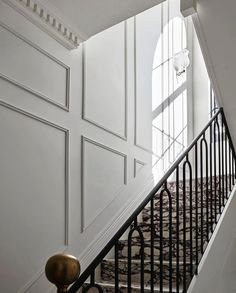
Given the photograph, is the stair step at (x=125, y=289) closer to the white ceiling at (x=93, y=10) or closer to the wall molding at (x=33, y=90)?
the wall molding at (x=33, y=90)

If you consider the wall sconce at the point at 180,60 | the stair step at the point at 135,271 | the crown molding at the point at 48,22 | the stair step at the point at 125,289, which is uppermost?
the wall sconce at the point at 180,60

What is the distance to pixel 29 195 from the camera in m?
2.43

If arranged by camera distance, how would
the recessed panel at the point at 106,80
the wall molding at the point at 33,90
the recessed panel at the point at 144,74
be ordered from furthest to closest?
the recessed panel at the point at 144,74, the recessed panel at the point at 106,80, the wall molding at the point at 33,90

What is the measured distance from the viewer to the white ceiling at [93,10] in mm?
2582

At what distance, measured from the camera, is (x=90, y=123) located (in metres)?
3.11

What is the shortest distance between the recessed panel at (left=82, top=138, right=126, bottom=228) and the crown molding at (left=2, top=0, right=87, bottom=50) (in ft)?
2.20

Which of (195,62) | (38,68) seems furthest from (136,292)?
(195,62)

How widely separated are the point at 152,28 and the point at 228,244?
2.39 m

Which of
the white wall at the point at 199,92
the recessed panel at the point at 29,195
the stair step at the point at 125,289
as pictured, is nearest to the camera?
the recessed panel at the point at 29,195

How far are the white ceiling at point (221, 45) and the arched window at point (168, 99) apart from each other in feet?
4.50

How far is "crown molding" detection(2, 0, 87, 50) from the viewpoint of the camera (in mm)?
2497

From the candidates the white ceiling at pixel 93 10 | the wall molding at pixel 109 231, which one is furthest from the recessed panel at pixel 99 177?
the white ceiling at pixel 93 10

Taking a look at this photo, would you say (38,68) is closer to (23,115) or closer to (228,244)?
(23,115)

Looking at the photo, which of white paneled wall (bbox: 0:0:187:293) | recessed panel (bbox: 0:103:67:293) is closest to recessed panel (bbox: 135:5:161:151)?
white paneled wall (bbox: 0:0:187:293)
